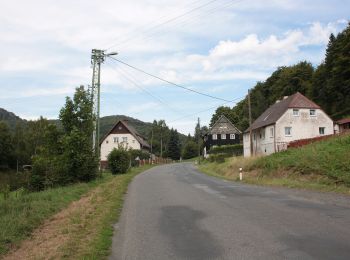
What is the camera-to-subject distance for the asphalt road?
26.2 feet

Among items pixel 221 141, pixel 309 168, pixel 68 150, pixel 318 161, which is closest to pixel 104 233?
pixel 309 168

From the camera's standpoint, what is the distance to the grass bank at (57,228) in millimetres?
8547

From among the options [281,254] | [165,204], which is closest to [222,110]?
[165,204]

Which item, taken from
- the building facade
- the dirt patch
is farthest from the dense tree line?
the building facade

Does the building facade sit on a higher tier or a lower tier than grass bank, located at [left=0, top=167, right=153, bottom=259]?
higher

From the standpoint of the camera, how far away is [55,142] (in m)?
27.8

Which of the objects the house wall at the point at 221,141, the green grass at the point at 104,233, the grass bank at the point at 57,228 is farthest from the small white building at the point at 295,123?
the house wall at the point at 221,141

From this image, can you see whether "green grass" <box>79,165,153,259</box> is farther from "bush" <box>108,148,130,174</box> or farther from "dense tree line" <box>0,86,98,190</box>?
"bush" <box>108,148,130,174</box>

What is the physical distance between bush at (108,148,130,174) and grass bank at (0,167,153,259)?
24666 millimetres

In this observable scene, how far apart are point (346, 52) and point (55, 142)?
5858cm

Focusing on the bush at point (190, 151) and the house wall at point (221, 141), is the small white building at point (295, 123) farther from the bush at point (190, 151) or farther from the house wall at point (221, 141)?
the bush at point (190, 151)

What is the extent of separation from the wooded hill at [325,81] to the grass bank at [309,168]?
4680cm

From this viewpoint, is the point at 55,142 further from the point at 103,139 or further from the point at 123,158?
the point at 103,139

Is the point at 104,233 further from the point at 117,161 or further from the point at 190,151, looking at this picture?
the point at 190,151
